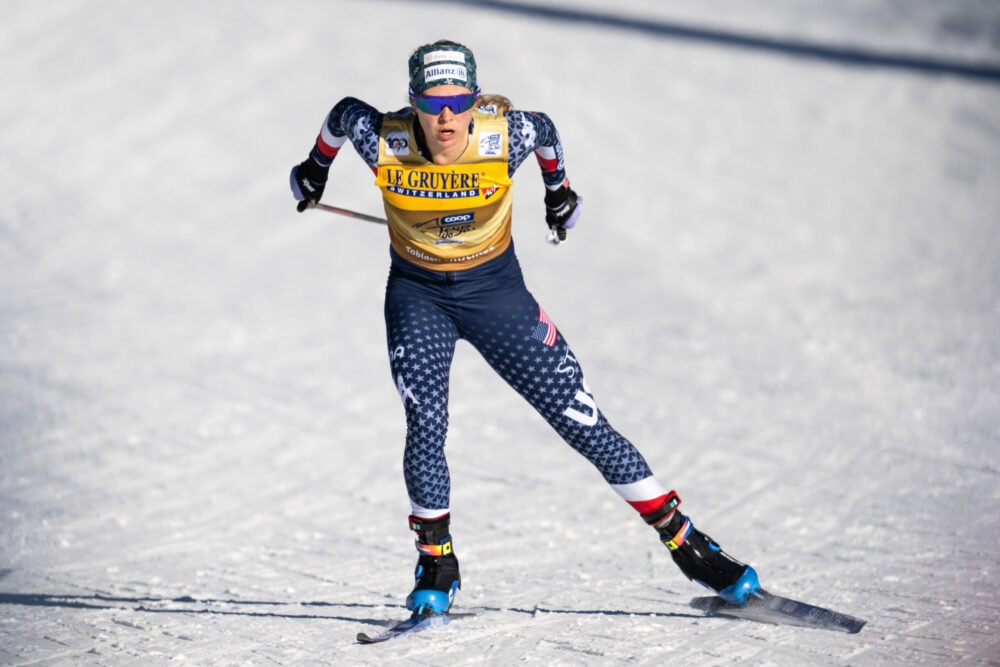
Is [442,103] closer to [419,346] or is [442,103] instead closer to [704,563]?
[419,346]

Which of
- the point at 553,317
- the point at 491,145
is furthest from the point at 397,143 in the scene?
the point at 553,317

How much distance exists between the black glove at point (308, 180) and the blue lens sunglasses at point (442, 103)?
632mm

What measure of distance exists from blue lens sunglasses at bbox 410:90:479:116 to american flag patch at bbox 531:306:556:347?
0.79 metres

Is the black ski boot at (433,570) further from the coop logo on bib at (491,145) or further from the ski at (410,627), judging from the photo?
the coop logo on bib at (491,145)

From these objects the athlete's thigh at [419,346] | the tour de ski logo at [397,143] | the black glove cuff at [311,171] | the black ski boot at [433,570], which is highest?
the tour de ski logo at [397,143]

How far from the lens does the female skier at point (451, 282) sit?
12.8 ft

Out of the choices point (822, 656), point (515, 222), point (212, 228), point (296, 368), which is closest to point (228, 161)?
point (212, 228)

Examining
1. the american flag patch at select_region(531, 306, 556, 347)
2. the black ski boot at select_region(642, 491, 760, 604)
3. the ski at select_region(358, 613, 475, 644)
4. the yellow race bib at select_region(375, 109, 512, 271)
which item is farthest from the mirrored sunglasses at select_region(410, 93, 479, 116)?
the ski at select_region(358, 613, 475, 644)

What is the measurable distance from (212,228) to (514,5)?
562 centimetres

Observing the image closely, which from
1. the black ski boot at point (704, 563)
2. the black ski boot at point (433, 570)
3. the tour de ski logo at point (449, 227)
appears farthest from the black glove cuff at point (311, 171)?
the black ski boot at point (704, 563)

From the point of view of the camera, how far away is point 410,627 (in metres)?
4.19

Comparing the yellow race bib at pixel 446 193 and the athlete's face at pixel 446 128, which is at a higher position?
the athlete's face at pixel 446 128

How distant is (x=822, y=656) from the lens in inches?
158

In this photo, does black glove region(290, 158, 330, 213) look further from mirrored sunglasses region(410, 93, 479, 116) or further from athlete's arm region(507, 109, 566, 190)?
athlete's arm region(507, 109, 566, 190)
